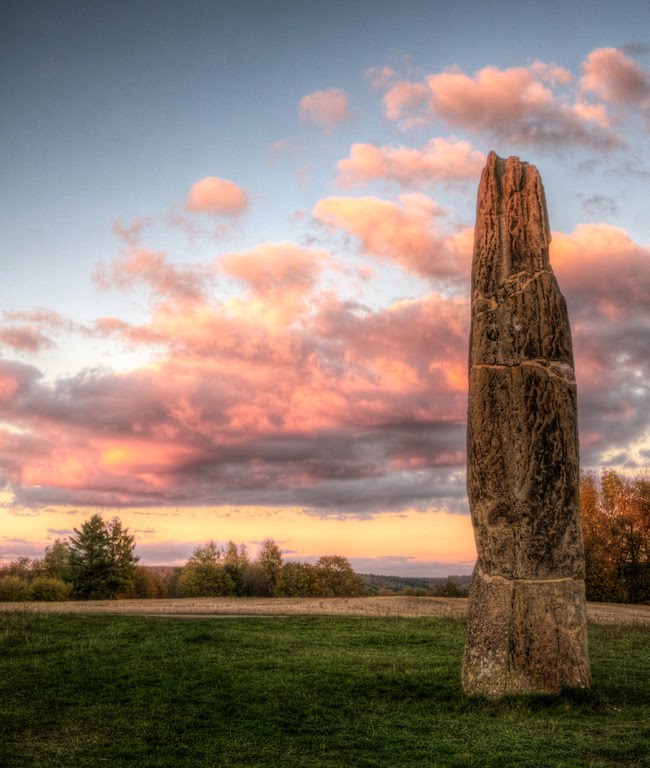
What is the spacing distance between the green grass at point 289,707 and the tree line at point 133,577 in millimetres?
43025

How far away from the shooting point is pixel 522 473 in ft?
46.4

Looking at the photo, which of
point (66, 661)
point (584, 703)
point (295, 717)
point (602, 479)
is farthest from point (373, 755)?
point (602, 479)

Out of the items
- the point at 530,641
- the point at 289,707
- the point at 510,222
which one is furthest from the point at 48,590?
the point at 510,222

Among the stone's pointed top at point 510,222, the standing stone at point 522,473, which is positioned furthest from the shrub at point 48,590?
the stone's pointed top at point 510,222

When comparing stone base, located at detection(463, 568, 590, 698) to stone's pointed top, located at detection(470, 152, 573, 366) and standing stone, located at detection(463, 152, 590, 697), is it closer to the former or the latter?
standing stone, located at detection(463, 152, 590, 697)

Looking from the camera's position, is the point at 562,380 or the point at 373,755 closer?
the point at 373,755

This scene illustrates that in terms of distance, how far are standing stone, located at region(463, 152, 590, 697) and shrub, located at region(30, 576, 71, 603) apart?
169 feet

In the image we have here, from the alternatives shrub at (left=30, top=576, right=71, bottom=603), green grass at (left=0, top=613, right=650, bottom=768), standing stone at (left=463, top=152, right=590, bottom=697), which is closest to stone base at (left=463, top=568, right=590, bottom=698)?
standing stone at (left=463, top=152, right=590, bottom=697)

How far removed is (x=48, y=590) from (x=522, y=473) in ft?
174

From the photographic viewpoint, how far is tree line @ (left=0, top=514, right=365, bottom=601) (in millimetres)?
61781

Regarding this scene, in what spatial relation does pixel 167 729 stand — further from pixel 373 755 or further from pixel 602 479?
pixel 602 479

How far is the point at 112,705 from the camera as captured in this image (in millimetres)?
13469

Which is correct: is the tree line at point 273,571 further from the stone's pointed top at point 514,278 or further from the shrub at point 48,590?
the stone's pointed top at point 514,278

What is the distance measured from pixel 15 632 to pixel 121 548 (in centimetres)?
4541
